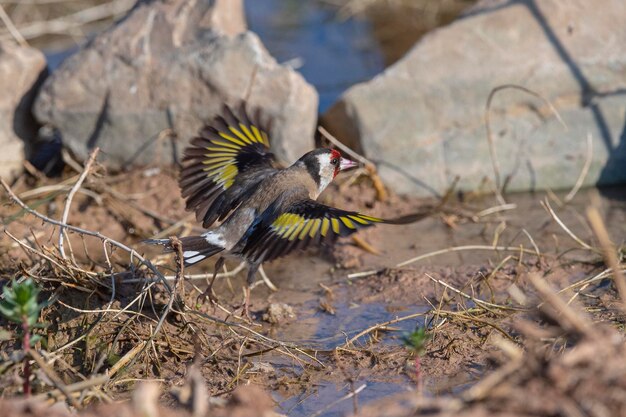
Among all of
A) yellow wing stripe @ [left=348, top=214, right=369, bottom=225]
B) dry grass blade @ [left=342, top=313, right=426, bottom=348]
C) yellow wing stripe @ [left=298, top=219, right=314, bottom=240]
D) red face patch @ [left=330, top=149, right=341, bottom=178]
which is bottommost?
dry grass blade @ [left=342, top=313, right=426, bottom=348]

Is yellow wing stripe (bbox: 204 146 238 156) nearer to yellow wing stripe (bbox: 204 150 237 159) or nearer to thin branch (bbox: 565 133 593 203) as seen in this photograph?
yellow wing stripe (bbox: 204 150 237 159)

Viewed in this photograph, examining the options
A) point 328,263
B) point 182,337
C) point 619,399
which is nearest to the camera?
point 619,399

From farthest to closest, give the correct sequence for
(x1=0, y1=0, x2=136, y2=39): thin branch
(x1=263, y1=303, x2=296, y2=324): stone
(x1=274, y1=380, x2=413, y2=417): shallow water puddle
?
(x1=0, y1=0, x2=136, y2=39): thin branch → (x1=263, y1=303, x2=296, y2=324): stone → (x1=274, y1=380, x2=413, y2=417): shallow water puddle

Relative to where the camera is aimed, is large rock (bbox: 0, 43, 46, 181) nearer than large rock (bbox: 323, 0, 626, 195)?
No

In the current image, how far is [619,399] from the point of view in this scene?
122 inches

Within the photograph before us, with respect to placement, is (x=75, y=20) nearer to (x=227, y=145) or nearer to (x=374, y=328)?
A: (x=227, y=145)

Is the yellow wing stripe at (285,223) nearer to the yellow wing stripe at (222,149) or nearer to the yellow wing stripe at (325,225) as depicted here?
the yellow wing stripe at (325,225)

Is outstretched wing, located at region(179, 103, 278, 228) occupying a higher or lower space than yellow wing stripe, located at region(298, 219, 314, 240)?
lower

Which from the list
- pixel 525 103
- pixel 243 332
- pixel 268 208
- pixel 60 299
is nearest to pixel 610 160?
pixel 525 103

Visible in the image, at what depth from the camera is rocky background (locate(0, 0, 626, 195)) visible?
736cm

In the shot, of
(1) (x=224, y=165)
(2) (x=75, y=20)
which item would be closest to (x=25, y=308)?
(1) (x=224, y=165)

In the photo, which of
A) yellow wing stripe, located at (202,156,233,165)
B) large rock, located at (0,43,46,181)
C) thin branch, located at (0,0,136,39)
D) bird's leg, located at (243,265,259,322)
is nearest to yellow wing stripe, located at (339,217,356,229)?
bird's leg, located at (243,265,259,322)

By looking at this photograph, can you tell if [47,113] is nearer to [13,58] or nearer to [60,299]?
[13,58]

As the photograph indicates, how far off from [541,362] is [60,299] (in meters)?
2.93
